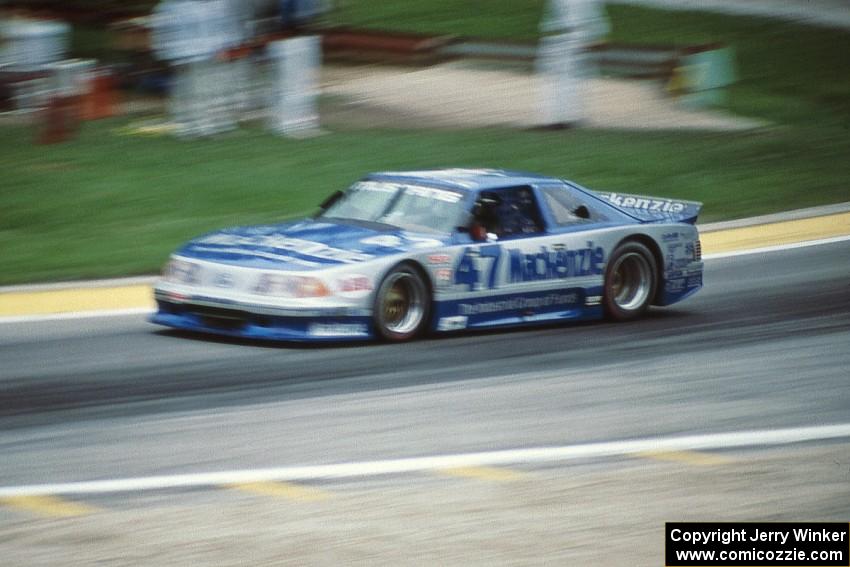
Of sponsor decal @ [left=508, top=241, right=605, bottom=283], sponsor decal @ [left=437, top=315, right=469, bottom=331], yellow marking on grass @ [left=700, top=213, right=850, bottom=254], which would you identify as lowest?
sponsor decal @ [left=437, top=315, right=469, bottom=331]

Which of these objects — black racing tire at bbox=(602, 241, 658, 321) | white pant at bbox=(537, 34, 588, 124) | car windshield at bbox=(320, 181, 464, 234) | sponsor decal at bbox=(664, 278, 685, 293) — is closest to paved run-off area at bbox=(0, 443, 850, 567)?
car windshield at bbox=(320, 181, 464, 234)

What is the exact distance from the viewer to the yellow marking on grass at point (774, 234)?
16.0 m

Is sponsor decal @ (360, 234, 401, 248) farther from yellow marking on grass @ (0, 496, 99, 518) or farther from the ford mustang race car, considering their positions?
yellow marking on grass @ (0, 496, 99, 518)

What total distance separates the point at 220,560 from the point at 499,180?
6199mm

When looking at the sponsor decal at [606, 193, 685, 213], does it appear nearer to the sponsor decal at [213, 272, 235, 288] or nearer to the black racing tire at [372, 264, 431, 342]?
the black racing tire at [372, 264, 431, 342]

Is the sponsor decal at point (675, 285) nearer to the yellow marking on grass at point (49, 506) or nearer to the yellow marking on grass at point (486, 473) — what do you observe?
the yellow marking on grass at point (486, 473)

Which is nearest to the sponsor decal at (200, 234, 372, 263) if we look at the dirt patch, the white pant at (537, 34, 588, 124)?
the dirt patch

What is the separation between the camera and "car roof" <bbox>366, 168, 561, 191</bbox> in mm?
11633

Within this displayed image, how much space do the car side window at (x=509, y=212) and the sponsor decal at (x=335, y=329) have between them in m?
1.44

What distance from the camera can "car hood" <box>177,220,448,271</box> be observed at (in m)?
10.5

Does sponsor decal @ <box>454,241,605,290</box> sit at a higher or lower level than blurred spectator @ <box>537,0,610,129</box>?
lower

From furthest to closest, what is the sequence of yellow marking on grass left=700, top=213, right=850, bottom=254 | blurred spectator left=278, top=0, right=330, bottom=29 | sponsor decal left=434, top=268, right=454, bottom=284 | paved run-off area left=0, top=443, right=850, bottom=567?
blurred spectator left=278, top=0, right=330, bottom=29
yellow marking on grass left=700, top=213, right=850, bottom=254
sponsor decal left=434, top=268, right=454, bottom=284
paved run-off area left=0, top=443, right=850, bottom=567

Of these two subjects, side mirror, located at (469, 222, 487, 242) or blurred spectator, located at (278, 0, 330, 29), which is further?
blurred spectator, located at (278, 0, 330, 29)

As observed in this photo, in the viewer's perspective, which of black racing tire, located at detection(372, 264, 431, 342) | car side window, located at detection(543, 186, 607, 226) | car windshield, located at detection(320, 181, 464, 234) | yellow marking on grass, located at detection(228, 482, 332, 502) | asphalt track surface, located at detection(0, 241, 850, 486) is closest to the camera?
yellow marking on grass, located at detection(228, 482, 332, 502)
